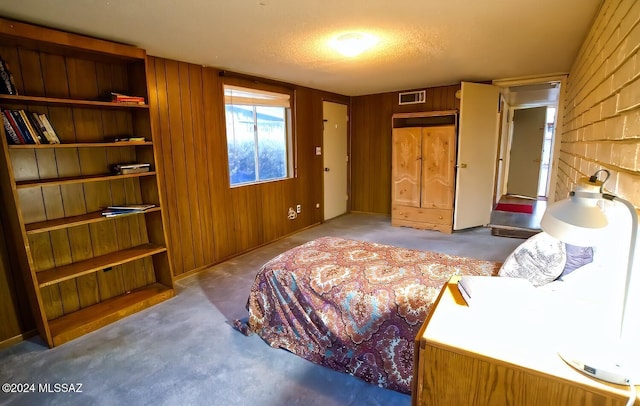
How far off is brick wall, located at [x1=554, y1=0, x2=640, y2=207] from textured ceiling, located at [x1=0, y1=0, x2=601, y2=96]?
49cm

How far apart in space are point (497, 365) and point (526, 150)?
28.2ft

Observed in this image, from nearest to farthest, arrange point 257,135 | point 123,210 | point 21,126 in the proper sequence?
1. point 21,126
2. point 123,210
3. point 257,135

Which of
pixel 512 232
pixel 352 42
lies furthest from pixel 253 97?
pixel 512 232

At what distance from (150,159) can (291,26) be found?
5.33ft

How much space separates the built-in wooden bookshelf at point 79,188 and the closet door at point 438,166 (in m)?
3.74

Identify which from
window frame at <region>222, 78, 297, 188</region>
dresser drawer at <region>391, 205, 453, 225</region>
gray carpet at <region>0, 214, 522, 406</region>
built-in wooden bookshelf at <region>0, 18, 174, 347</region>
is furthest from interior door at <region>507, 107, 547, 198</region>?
built-in wooden bookshelf at <region>0, 18, 174, 347</region>

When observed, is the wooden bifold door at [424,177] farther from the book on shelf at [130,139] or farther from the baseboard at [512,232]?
the book on shelf at [130,139]

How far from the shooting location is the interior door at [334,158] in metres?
5.57

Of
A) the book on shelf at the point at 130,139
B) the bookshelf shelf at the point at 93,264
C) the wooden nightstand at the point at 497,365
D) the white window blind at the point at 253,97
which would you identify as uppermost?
the white window blind at the point at 253,97

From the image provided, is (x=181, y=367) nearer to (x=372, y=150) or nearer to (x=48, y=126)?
(x=48, y=126)

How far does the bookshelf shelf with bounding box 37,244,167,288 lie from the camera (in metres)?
2.35

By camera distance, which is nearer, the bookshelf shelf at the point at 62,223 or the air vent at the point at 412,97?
the bookshelf shelf at the point at 62,223

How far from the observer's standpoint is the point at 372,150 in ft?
19.9

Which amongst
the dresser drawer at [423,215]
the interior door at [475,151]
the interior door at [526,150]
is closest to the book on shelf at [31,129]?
the dresser drawer at [423,215]
